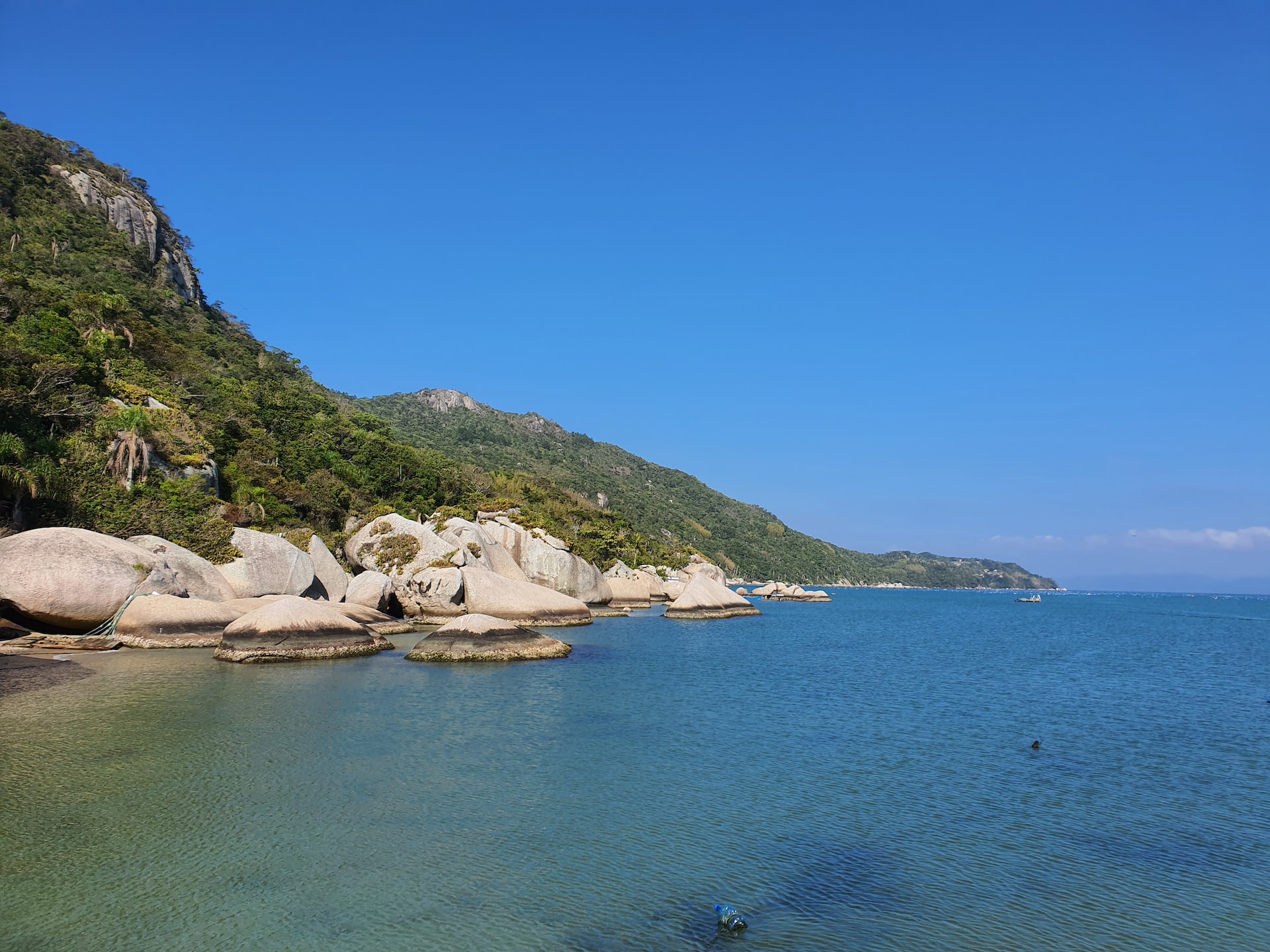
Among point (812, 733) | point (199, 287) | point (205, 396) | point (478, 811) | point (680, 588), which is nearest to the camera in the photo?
point (478, 811)

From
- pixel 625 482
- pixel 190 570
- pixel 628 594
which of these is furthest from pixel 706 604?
pixel 625 482

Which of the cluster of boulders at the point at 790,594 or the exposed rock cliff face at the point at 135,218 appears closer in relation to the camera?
the exposed rock cliff face at the point at 135,218

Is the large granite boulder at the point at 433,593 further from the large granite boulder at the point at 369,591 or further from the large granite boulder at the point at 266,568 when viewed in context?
the large granite boulder at the point at 266,568

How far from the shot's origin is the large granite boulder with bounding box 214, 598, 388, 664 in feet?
76.9

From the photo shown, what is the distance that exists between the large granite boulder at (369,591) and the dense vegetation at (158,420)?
4.67 m

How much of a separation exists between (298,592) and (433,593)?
23.2 feet

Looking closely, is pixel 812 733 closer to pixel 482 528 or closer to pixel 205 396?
pixel 482 528

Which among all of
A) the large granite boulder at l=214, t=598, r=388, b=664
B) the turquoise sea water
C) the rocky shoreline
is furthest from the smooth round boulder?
the turquoise sea water

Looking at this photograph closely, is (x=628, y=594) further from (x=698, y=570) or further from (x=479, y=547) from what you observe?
(x=698, y=570)

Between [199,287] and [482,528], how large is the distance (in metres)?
59.8

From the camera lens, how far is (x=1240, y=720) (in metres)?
18.7

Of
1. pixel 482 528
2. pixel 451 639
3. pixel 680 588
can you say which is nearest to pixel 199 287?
pixel 482 528

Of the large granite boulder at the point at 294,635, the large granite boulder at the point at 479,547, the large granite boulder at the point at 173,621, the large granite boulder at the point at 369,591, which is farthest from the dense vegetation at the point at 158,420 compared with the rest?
the large granite boulder at the point at 294,635

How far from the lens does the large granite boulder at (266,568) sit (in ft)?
97.9
